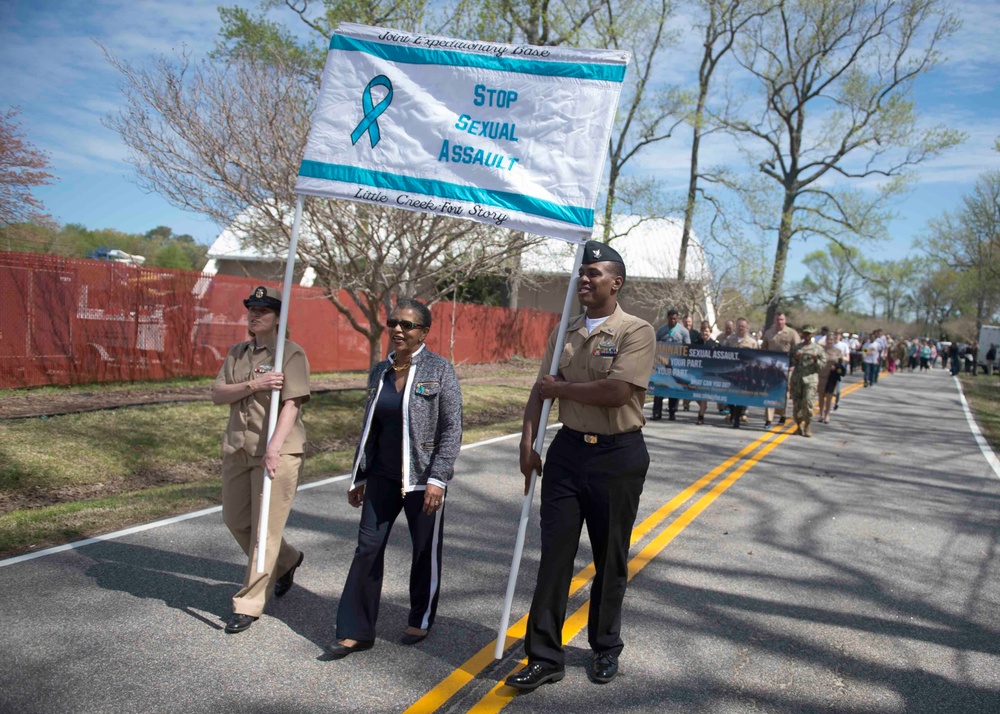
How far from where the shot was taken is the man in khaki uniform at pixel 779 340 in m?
15.4

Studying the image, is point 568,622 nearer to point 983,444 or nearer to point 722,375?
point 722,375

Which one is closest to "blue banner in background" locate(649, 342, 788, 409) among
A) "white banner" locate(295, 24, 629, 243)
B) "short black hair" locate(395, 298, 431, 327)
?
"white banner" locate(295, 24, 629, 243)

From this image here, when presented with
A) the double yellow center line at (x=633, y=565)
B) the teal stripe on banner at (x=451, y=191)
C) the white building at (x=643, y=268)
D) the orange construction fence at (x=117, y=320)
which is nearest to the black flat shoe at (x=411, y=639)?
the double yellow center line at (x=633, y=565)

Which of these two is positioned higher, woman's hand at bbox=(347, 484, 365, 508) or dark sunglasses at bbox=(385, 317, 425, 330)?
dark sunglasses at bbox=(385, 317, 425, 330)

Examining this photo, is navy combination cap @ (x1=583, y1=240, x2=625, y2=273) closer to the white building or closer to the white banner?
the white banner

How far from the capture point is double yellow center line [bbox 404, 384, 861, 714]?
12.5 feet

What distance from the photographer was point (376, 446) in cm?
447

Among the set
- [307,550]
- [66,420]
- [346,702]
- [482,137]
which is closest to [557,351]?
[482,137]

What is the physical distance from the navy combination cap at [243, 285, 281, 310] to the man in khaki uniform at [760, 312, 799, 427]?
1239cm

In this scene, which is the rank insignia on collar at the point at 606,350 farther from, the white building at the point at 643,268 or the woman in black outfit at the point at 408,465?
the white building at the point at 643,268

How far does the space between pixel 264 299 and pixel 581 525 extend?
2259 millimetres

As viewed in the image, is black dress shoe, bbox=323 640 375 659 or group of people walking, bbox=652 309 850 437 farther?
group of people walking, bbox=652 309 850 437

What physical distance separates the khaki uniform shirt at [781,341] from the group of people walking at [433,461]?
40.1 feet

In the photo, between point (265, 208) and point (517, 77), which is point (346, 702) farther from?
point (265, 208)
